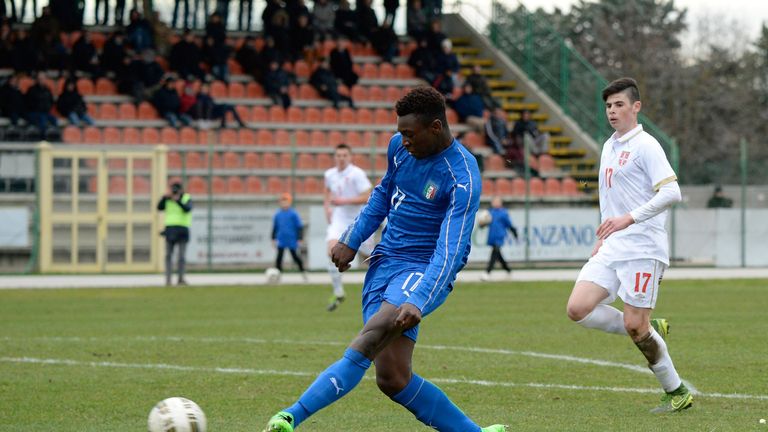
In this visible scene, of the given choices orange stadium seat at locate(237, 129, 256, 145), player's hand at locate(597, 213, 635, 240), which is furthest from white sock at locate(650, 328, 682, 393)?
orange stadium seat at locate(237, 129, 256, 145)

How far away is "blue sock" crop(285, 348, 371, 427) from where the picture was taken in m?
6.12

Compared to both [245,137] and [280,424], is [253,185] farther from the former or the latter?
[280,424]

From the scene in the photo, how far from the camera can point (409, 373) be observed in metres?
6.59

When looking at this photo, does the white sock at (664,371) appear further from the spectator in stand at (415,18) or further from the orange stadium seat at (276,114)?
the spectator in stand at (415,18)

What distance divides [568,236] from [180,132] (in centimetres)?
990

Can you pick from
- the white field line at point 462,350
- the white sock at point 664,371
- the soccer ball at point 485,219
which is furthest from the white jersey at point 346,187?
the white sock at point 664,371

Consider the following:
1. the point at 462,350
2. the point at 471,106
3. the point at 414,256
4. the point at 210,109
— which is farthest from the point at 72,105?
the point at 414,256

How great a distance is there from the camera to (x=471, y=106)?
3359 cm

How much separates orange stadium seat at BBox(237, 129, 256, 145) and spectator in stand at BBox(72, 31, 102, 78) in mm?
4227

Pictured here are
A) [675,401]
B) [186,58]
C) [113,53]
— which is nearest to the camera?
[675,401]

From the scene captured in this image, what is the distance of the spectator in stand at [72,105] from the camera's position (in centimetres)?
3016

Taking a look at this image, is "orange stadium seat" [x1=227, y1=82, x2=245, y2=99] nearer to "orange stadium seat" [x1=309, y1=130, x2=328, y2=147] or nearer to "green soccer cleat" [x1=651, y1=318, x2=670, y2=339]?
"orange stadium seat" [x1=309, y1=130, x2=328, y2=147]

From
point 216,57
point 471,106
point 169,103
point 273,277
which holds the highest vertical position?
point 216,57

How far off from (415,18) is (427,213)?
30.5 meters
